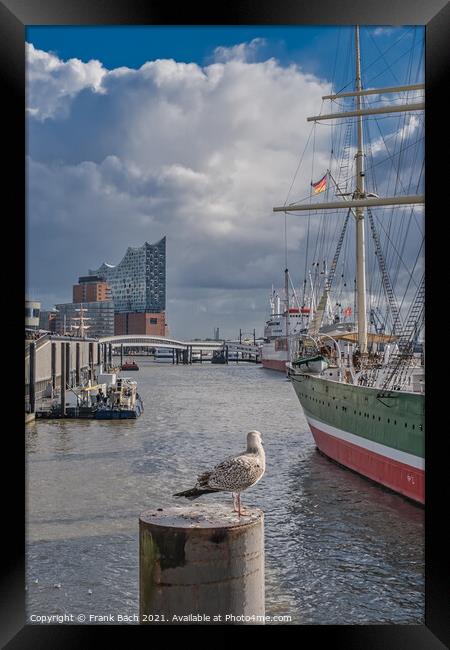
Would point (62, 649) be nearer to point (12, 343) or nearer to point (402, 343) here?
point (12, 343)

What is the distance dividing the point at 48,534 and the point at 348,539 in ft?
16.0

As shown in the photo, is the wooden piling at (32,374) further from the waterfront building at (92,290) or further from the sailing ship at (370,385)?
the sailing ship at (370,385)

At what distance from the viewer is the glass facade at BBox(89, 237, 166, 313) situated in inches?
592

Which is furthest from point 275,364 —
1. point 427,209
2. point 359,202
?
point 427,209

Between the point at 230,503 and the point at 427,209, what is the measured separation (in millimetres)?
3833

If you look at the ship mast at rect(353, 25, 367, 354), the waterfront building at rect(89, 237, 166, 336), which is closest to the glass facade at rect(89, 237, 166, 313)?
the waterfront building at rect(89, 237, 166, 336)

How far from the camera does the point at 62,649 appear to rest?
4.69 m

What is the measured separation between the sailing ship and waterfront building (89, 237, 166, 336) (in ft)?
11.5

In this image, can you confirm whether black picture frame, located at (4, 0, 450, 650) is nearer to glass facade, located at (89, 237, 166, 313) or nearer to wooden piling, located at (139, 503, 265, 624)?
wooden piling, located at (139, 503, 265, 624)

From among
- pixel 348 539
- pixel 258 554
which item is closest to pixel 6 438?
pixel 258 554

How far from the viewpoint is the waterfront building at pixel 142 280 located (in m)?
15.1

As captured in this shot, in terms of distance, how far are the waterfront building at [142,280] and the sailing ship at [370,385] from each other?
351 cm

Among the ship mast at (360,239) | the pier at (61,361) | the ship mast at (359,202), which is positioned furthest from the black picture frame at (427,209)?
the ship mast at (360,239)

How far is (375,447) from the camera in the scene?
45.4 feet
